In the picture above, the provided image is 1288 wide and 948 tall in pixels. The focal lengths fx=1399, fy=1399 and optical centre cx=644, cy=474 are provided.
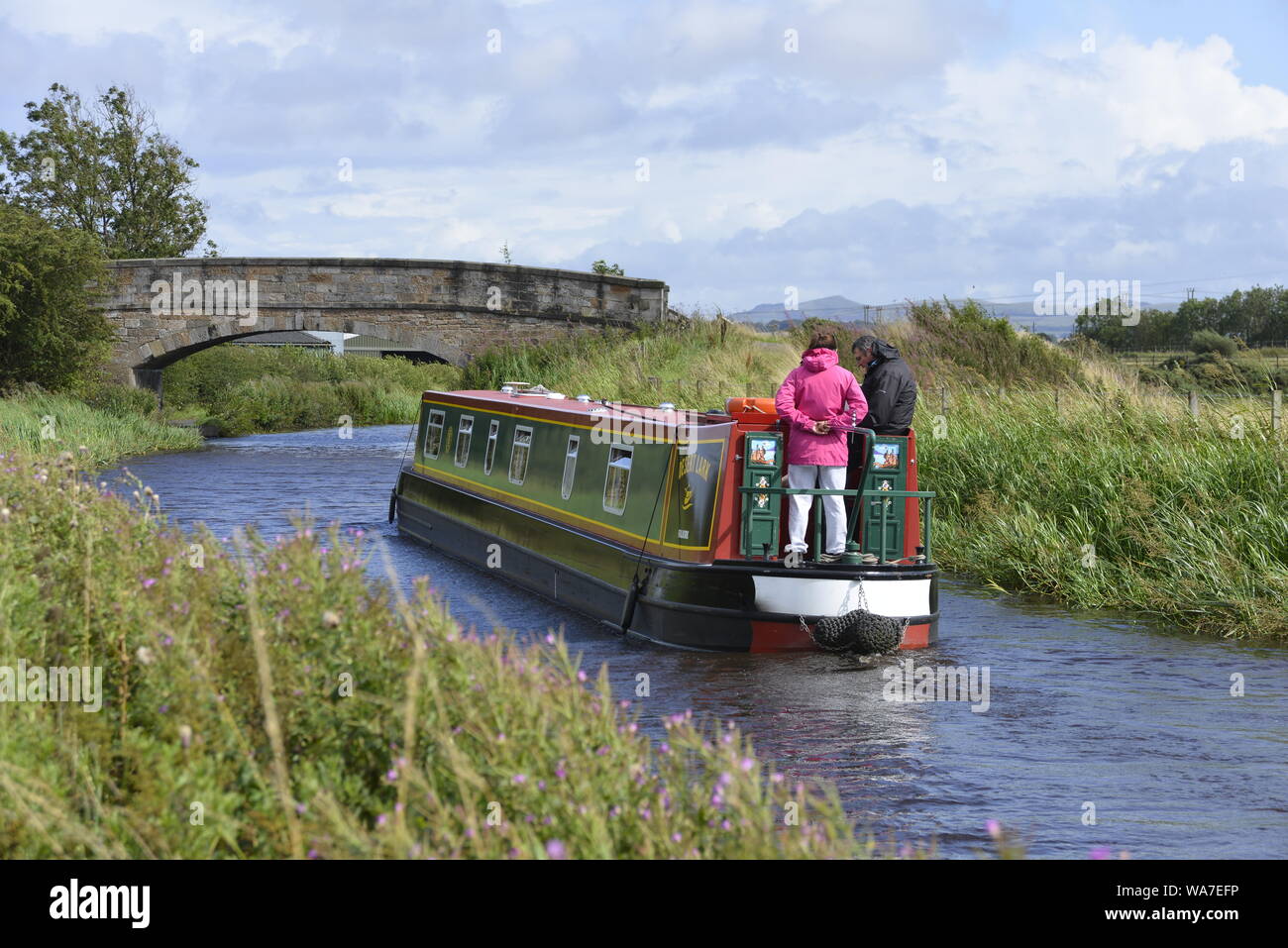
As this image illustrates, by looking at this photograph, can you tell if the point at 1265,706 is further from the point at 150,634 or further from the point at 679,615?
the point at 150,634

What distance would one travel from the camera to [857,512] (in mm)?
10141

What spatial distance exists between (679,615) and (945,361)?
10.9 metres

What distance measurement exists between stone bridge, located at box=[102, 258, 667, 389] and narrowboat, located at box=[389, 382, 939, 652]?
20.2 metres

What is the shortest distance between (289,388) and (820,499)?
3017 centimetres

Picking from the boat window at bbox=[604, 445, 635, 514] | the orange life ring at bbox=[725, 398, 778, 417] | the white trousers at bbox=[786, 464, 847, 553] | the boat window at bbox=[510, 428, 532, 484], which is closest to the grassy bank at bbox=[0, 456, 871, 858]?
the white trousers at bbox=[786, 464, 847, 553]

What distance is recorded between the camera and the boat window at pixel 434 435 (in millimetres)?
16875

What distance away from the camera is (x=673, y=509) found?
10.6m

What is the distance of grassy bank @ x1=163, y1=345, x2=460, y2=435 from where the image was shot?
3638cm

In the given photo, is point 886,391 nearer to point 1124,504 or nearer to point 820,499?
point 820,499

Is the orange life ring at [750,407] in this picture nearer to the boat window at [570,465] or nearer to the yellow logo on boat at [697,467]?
the yellow logo on boat at [697,467]

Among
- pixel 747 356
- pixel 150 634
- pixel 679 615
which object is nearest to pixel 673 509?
pixel 679 615

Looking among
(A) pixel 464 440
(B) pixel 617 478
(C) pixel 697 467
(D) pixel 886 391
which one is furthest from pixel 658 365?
(D) pixel 886 391

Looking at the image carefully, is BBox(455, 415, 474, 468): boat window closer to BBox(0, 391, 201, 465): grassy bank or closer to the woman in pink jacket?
the woman in pink jacket
